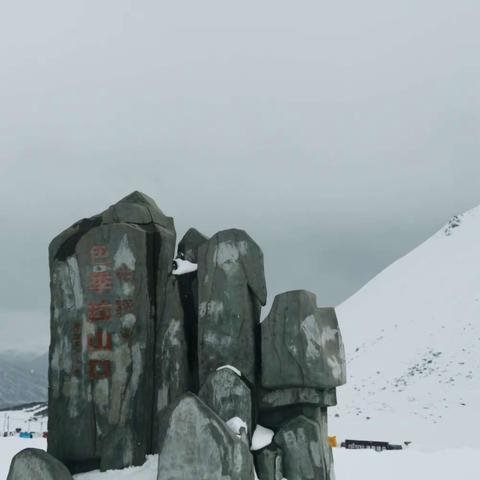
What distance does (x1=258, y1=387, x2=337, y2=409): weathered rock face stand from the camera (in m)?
10.8

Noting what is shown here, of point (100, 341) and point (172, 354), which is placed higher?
point (100, 341)

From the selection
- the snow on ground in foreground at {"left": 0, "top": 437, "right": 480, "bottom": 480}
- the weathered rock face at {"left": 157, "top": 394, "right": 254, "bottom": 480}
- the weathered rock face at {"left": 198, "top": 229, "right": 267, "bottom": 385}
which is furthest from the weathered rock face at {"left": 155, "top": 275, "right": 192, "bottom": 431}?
the snow on ground in foreground at {"left": 0, "top": 437, "right": 480, "bottom": 480}

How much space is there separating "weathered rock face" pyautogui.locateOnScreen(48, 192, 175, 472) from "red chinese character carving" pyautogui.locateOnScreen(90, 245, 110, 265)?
2 centimetres

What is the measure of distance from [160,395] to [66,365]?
5.47 ft

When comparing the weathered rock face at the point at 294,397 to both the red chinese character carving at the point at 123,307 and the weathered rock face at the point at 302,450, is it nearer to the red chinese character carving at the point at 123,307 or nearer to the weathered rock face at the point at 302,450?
the weathered rock face at the point at 302,450

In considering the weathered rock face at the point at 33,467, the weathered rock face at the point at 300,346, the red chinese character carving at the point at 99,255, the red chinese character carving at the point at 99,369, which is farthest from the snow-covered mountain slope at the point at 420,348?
the weathered rock face at the point at 33,467

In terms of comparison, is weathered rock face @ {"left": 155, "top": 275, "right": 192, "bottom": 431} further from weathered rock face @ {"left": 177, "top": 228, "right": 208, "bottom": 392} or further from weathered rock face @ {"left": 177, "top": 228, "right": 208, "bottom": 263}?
weathered rock face @ {"left": 177, "top": 228, "right": 208, "bottom": 263}

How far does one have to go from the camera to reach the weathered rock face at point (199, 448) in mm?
9258

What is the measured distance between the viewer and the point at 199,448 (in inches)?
366

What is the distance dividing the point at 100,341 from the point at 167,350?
112 centimetres

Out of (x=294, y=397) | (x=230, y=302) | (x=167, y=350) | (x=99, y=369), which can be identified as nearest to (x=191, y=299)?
(x=230, y=302)

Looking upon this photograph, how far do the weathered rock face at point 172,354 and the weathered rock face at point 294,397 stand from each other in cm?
130

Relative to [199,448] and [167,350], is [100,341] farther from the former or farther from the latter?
[199,448]

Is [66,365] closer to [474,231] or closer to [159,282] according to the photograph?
[159,282]
